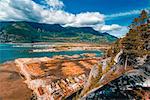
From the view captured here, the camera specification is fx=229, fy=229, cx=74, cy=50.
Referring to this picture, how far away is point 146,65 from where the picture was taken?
3309 cm

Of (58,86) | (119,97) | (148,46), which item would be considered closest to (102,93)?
(119,97)

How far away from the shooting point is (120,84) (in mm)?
31359

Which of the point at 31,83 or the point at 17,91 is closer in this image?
the point at 17,91

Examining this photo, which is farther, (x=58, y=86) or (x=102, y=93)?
(x=58, y=86)

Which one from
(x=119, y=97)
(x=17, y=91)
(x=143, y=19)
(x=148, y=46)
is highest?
(x=143, y=19)

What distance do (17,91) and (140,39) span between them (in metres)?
45.2

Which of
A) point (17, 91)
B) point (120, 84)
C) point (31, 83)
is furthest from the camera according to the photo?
point (31, 83)

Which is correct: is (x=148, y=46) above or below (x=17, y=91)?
above

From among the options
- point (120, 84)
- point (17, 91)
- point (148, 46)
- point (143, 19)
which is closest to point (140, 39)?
point (148, 46)

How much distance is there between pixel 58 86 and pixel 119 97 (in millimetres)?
41278

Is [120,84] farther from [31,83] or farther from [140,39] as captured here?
[31,83]

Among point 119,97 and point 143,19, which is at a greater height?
point 143,19

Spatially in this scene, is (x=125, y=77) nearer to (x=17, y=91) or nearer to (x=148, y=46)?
(x=148, y=46)

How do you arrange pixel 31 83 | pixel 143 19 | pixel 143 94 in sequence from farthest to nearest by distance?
pixel 31 83, pixel 143 19, pixel 143 94
